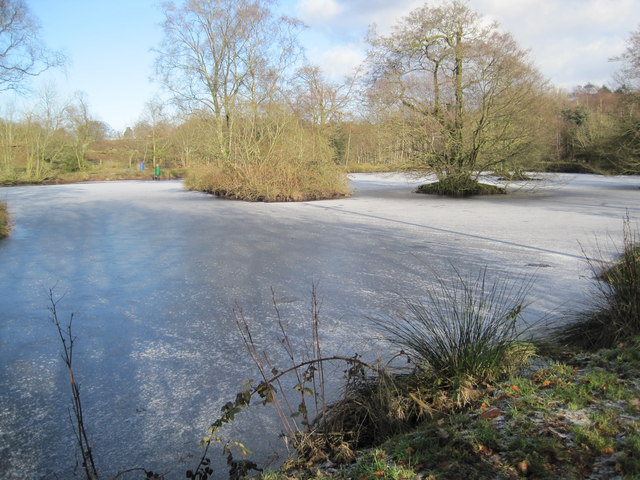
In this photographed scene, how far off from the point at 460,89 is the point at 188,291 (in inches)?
580

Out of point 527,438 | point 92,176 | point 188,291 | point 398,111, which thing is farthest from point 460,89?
point 92,176

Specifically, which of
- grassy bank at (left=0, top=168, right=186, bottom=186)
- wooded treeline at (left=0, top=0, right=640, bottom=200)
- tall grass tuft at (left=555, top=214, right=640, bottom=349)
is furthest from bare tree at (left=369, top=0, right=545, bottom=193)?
grassy bank at (left=0, top=168, right=186, bottom=186)

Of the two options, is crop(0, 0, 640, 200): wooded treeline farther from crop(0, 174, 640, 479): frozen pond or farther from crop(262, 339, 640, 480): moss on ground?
crop(262, 339, 640, 480): moss on ground

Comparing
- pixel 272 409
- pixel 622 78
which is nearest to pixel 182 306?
pixel 272 409

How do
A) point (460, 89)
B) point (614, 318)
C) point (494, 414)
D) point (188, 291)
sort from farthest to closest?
point (460, 89) → point (188, 291) → point (614, 318) → point (494, 414)

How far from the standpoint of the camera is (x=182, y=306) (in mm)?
4848

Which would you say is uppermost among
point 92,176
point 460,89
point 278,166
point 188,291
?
point 460,89

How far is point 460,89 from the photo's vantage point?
56.0ft

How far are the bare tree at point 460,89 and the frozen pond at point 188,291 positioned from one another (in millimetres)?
5068

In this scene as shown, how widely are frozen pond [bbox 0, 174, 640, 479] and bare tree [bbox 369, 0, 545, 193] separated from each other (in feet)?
16.6

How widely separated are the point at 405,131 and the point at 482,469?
→ 54.3 ft

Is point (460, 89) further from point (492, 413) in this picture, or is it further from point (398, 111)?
point (492, 413)

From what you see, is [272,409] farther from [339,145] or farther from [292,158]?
[339,145]

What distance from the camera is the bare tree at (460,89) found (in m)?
16.2
